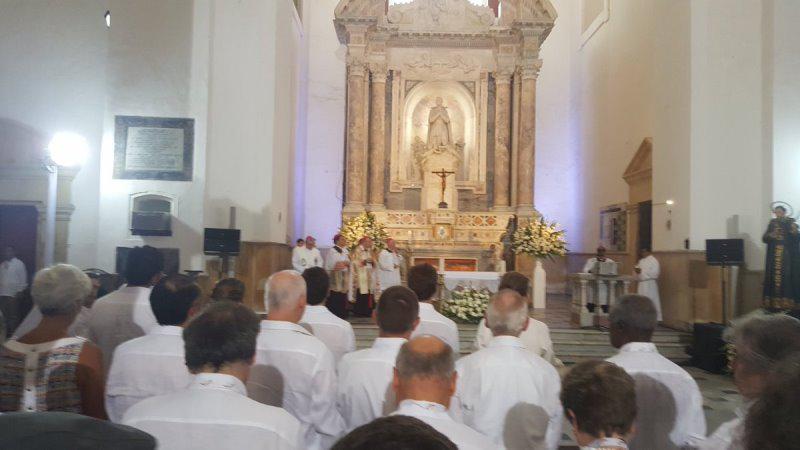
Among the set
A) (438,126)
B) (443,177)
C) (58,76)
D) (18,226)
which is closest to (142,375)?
(18,226)

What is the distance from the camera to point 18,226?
1216 cm

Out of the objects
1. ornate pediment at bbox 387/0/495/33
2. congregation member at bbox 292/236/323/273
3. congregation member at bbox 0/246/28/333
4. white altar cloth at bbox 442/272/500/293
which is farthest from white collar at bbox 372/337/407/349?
ornate pediment at bbox 387/0/495/33

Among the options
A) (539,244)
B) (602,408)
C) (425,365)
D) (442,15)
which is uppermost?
(442,15)

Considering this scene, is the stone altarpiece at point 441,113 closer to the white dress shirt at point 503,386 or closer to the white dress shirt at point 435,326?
the white dress shirt at point 435,326

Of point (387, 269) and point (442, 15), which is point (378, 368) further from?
point (442, 15)

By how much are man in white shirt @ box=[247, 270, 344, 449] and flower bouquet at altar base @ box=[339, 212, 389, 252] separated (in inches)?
447

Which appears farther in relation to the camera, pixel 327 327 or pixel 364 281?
pixel 364 281

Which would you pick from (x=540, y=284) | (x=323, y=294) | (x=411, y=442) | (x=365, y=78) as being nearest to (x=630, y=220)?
(x=540, y=284)

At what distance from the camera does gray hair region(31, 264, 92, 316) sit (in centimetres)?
300

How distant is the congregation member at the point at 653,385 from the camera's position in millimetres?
3330

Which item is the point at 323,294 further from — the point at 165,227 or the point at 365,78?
the point at 365,78

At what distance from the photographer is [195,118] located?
1183 cm

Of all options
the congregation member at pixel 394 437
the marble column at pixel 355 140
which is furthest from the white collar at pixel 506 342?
the marble column at pixel 355 140

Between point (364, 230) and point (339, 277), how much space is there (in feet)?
10.9
